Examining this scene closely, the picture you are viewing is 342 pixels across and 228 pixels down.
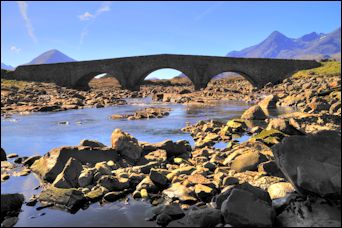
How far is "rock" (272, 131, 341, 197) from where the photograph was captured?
21.0 ft

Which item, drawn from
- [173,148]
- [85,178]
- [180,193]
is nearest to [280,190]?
[180,193]

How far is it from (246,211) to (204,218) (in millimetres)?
777

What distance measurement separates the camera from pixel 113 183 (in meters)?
9.23

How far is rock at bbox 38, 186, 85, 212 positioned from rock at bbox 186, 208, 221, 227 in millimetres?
2487

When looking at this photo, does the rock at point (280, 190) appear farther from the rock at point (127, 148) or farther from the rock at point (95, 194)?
the rock at point (127, 148)

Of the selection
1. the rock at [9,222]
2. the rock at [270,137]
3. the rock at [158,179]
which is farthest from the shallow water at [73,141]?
the rock at [270,137]

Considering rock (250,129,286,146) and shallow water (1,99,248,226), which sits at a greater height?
rock (250,129,286,146)

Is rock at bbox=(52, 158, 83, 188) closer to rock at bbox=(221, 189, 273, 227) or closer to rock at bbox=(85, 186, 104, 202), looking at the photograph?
rock at bbox=(85, 186, 104, 202)

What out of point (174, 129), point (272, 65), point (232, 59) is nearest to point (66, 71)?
point (232, 59)

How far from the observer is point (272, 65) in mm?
66375

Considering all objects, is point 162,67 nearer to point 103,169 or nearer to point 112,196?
point 103,169

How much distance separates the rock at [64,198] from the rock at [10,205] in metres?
0.55

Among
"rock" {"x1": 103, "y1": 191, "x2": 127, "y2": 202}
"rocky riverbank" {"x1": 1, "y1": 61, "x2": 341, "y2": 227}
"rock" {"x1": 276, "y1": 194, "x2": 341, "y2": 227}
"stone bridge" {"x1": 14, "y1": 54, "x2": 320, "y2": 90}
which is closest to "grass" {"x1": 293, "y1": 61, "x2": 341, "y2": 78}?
"stone bridge" {"x1": 14, "y1": 54, "x2": 320, "y2": 90}

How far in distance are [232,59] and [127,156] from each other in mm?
57613
